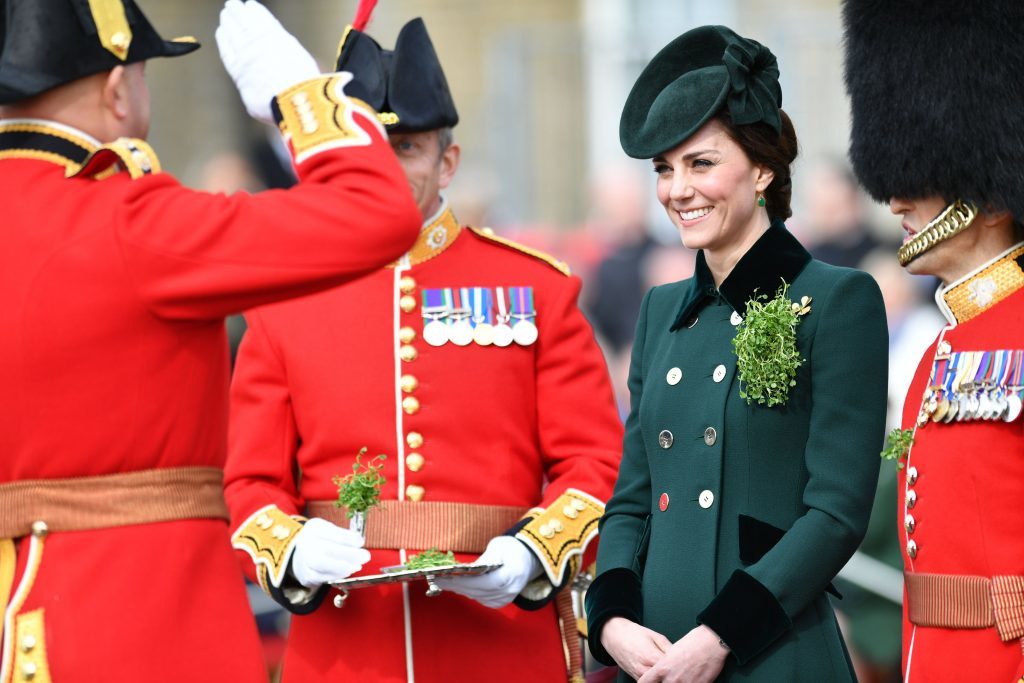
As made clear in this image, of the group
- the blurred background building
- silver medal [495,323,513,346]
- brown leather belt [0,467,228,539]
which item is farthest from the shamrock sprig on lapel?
the blurred background building

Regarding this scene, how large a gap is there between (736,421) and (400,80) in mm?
Answer: 1352

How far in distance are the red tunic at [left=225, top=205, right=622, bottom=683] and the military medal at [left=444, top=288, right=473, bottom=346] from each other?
2cm

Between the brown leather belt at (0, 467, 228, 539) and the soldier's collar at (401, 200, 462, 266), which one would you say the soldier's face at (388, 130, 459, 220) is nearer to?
the soldier's collar at (401, 200, 462, 266)

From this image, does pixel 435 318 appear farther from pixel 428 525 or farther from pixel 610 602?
pixel 610 602

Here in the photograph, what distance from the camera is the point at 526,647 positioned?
14.8 feet

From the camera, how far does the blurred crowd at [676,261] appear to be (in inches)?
281

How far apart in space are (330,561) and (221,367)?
641 millimetres

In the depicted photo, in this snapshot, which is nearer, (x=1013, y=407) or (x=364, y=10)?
(x=1013, y=407)

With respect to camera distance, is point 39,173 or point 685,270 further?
point 685,270

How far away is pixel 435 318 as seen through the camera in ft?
15.1

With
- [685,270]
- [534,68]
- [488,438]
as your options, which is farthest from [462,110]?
[488,438]

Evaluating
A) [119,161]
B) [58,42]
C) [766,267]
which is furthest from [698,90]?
[58,42]

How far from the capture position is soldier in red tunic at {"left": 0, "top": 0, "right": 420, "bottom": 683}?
342 centimetres

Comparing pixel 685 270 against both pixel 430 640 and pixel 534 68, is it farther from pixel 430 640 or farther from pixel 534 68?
pixel 430 640
